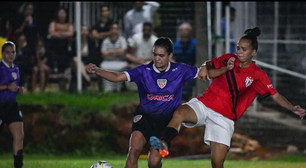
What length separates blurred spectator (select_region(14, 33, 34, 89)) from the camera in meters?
15.2

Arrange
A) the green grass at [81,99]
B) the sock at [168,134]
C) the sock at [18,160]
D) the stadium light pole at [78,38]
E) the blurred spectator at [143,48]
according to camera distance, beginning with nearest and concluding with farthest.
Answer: the sock at [168,134], the sock at [18,160], the green grass at [81,99], the blurred spectator at [143,48], the stadium light pole at [78,38]

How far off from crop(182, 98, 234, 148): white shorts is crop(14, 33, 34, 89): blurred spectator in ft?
21.9

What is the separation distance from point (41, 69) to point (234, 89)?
6.79 meters

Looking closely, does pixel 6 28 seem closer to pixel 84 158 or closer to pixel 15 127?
pixel 84 158

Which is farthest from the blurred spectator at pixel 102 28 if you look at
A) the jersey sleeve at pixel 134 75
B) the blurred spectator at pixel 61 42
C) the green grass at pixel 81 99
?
the jersey sleeve at pixel 134 75

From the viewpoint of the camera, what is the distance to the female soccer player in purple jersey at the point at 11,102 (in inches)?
430

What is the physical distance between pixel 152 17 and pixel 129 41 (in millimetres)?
728

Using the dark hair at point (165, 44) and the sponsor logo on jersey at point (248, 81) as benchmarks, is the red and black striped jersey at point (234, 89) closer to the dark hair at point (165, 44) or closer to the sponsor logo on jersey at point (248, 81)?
the sponsor logo on jersey at point (248, 81)

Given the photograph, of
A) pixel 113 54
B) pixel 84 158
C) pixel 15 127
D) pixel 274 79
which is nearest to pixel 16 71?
pixel 15 127

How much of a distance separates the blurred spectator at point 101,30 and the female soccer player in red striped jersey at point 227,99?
6.22m

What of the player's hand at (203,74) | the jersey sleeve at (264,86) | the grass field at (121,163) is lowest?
the grass field at (121,163)

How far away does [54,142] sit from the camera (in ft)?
47.2

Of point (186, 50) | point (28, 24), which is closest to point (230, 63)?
point (186, 50)

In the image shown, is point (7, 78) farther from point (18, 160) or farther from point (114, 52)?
point (114, 52)
